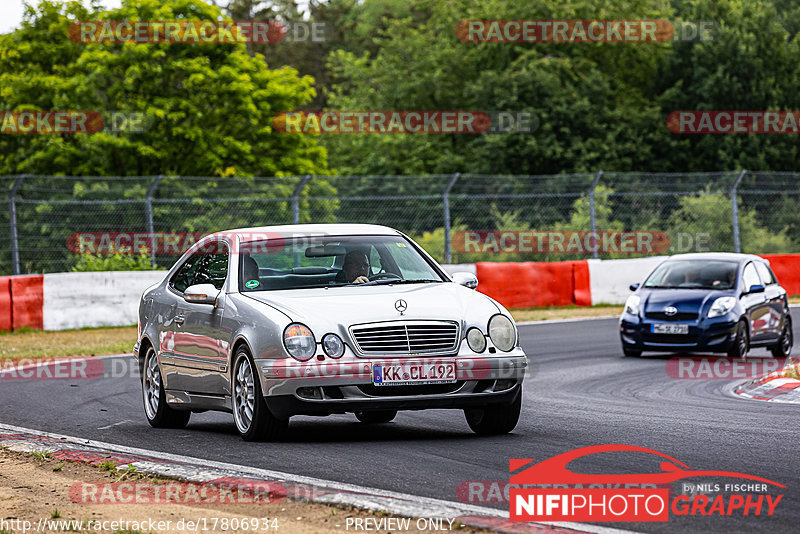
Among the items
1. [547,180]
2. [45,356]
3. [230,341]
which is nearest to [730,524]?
[230,341]

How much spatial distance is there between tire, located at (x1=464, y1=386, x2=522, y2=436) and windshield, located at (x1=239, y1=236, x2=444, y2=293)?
3.60 ft

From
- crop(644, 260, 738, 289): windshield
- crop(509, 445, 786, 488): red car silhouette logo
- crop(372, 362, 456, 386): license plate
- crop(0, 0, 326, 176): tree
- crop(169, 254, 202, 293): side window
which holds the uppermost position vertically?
crop(0, 0, 326, 176): tree

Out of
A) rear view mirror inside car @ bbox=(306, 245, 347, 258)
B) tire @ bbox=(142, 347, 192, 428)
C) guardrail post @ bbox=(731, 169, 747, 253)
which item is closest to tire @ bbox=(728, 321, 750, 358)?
rear view mirror inside car @ bbox=(306, 245, 347, 258)

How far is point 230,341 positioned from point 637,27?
4923 cm

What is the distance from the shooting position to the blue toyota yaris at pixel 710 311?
16.7m

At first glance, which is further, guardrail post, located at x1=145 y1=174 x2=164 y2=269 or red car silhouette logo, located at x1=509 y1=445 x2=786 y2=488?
guardrail post, located at x1=145 y1=174 x2=164 y2=269

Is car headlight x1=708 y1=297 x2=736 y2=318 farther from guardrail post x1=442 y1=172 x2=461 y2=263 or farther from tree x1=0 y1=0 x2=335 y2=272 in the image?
tree x1=0 y1=0 x2=335 y2=272

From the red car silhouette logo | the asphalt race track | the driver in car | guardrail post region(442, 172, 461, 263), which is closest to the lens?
the red car silhouette logo

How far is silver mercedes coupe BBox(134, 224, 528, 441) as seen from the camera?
28.4ft

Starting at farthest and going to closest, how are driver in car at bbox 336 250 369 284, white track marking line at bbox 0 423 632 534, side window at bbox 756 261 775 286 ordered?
side window at bbox 756 261 775 286
driver in car at bbox 336 250 369 284
white track marking line at bbox 0 423 632 534

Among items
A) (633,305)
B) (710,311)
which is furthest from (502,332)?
(633,305)

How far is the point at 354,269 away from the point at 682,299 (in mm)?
8290

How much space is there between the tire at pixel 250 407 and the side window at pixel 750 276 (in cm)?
976

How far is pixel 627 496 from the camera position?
6500mm
